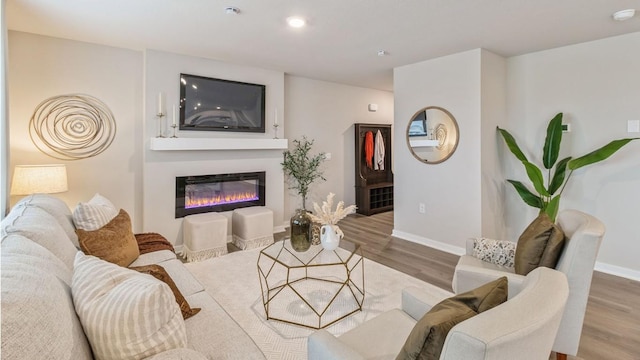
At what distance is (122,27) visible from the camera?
3.07 m

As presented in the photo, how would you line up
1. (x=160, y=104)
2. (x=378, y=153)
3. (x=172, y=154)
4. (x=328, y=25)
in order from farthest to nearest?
(x=378, y=153), (x=172, y=154), (x=160, y=104), (x=328, y=25)

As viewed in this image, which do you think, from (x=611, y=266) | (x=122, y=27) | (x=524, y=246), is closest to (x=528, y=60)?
(x=611, y=266)

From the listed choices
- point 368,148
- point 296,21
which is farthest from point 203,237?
point 368,148

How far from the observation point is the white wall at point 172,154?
12.5ft

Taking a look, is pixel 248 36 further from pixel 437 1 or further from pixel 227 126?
pixel 437 1

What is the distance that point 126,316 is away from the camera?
978 millimetres

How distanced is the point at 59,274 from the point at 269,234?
3.14 metres

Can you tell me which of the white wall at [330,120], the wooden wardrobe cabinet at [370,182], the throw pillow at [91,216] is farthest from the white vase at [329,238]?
the wooden wardrobe cabinet at [370,182]

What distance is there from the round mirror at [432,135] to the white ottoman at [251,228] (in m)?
2.23

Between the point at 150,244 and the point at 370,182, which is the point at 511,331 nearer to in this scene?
the point at 150,244

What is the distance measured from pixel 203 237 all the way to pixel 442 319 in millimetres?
3302

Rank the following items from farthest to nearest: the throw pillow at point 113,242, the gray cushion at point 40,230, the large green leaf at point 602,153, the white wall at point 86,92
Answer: the white wall at point 86,92
the large green leaf at point 602,153
the throw pillow at point 113,242
the gray cushion at point 40,230

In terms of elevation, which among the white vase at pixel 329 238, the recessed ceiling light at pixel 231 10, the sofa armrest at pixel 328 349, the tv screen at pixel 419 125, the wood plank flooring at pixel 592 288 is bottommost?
the wood plank flooring at pixel 592 288

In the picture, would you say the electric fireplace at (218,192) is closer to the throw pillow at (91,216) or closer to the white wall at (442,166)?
the throw pillow at (91,216)
